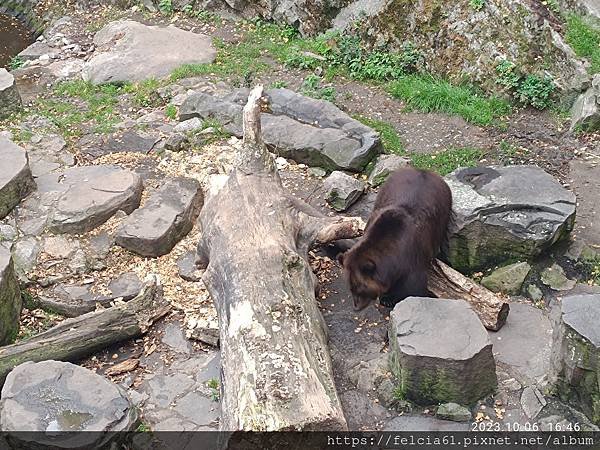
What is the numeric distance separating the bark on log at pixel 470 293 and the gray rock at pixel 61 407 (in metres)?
2.60

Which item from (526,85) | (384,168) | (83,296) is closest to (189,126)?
(384,168)

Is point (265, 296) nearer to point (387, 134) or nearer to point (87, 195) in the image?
point (87, 195)

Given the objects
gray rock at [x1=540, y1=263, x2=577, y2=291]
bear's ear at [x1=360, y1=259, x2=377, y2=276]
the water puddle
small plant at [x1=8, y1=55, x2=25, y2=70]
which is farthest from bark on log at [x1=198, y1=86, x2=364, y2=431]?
the water puddle

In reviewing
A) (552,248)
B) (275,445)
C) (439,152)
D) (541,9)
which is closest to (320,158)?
(439,152)

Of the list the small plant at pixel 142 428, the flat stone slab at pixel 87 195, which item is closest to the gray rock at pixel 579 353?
the small plant at pixel 142 428

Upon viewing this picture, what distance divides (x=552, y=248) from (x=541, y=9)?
3.83 metres

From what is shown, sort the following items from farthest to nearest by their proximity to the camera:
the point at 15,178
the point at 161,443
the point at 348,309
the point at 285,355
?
1. the point at 15,178
2. the point at 348,309
3. the point at 161,443
4. the point at 285,355

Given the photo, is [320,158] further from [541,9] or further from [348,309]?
[541,9]

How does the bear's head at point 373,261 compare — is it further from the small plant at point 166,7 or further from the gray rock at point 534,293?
the small plant at point 166,7

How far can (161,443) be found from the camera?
5059 mm

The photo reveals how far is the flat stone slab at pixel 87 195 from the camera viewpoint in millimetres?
7121

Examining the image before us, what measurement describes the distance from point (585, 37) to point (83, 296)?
6.31m

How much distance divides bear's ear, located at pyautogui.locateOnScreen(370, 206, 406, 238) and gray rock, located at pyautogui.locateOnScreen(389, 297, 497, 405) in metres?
0.74

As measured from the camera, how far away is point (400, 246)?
582 centimetres
